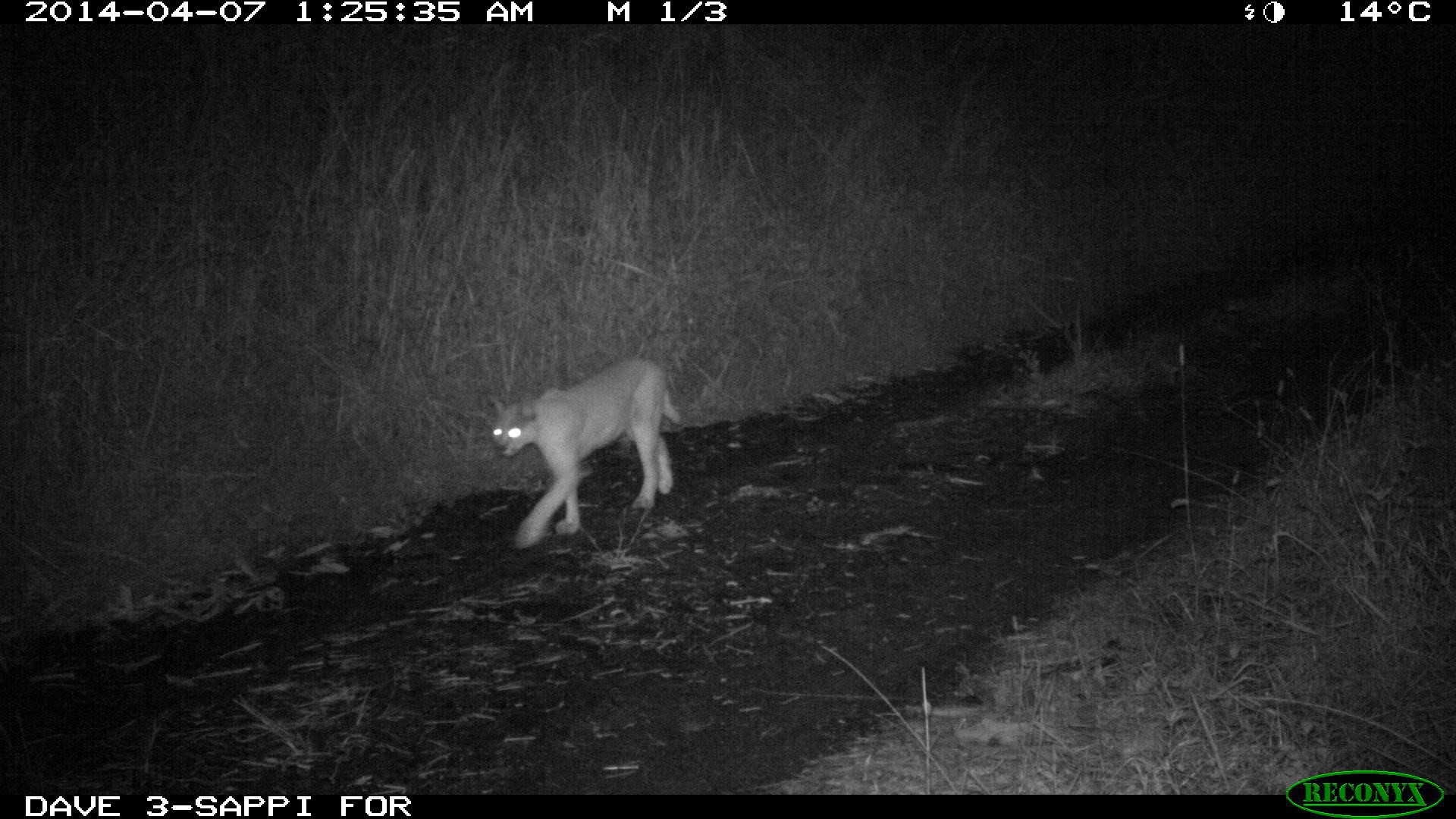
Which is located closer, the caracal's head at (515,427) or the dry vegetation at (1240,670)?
the dry vegetation at (1240,670)

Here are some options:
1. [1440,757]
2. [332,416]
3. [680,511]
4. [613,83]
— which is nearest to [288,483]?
[332,416]

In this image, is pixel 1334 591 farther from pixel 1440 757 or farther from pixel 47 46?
pixel 47 46

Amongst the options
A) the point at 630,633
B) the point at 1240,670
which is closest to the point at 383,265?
the point at 630,633

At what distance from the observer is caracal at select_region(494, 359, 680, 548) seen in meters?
7.26

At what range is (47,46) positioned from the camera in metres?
8.39

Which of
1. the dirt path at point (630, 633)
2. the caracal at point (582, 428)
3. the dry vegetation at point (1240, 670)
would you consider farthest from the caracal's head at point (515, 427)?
the dry vegetation at point (1240, 670)

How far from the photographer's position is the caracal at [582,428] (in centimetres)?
726

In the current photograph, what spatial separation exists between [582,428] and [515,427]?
44cm

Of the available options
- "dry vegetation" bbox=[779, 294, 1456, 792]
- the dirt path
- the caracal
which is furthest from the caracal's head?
"dry vegetation" bbox=[779, 294, 1456, 792]

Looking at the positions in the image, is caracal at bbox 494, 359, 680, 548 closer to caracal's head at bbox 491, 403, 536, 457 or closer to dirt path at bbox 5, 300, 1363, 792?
caracal's head at bbox 491, 403, 536, 457

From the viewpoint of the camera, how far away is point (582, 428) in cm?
754

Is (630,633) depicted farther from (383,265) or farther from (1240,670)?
(383,265)

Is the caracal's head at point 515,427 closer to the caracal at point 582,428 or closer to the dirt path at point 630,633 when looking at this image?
the caracal at point 582,428

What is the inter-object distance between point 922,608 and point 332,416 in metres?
4.37
